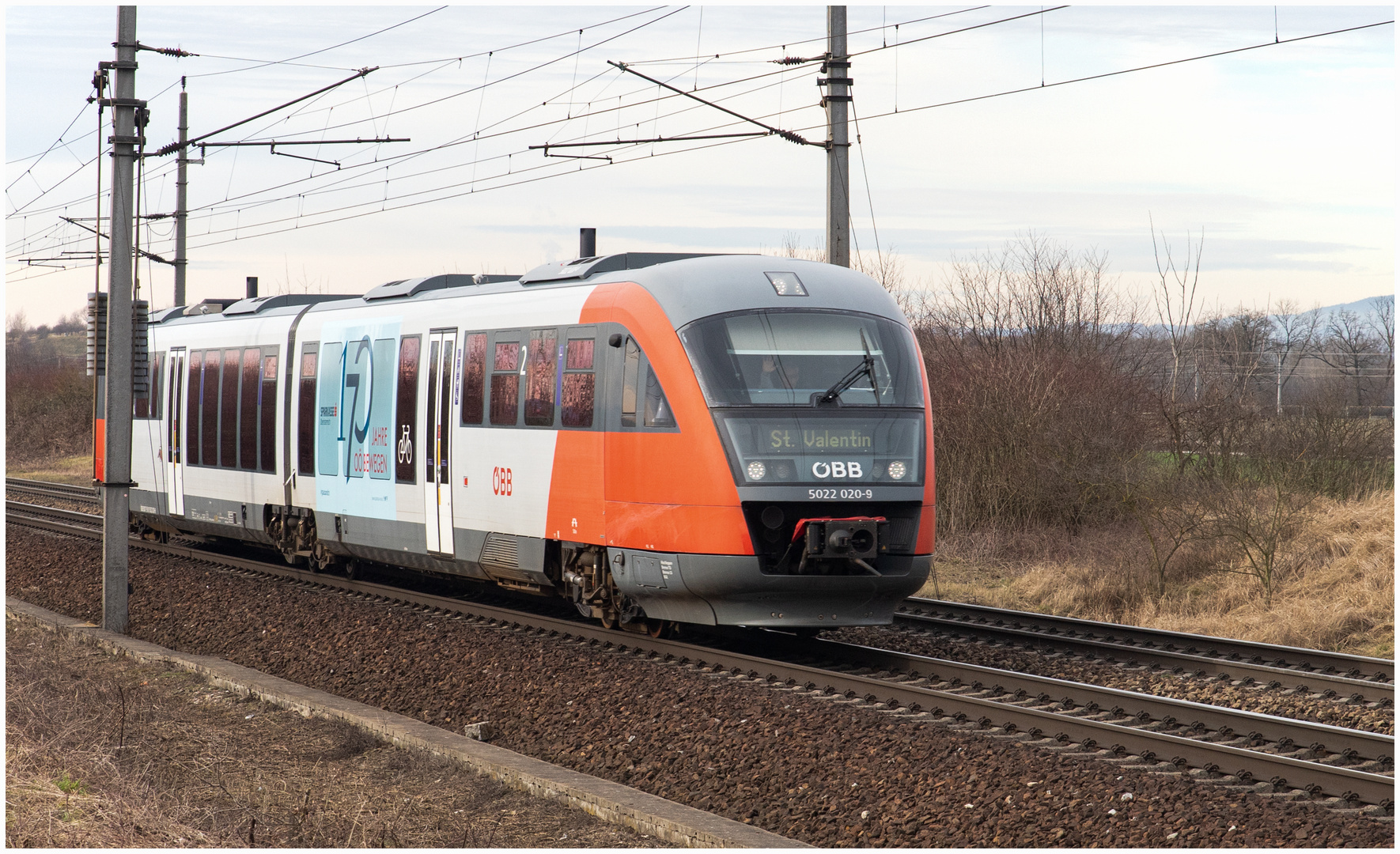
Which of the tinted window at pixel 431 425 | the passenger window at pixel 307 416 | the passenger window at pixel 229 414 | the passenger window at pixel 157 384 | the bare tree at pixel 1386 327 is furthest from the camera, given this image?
the bare tree at pixel 1386 327

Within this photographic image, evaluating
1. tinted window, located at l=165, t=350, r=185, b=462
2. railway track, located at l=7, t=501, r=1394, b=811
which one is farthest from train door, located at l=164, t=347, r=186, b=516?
railway track, located at l=7, t=501, r=1394, b=811

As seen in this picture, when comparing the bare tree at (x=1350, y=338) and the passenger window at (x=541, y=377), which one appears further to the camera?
the bare tree at (x=1350, y=338)

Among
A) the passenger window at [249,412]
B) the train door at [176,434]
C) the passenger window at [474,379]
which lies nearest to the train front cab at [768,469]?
the passenger window at [474,379]

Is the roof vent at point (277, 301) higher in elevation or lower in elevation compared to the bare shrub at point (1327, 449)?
higher

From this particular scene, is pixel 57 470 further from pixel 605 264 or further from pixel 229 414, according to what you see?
pixel 605 264

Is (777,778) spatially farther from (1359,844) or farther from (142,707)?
(142,707)

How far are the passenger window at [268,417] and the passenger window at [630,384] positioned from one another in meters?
7.69

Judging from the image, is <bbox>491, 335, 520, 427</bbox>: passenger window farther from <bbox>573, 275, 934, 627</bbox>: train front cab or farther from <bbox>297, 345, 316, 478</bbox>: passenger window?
<bbox>297, 345, 316, 478</bbox>: passenger window

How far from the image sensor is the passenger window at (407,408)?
14438mm

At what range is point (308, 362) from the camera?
1670cm

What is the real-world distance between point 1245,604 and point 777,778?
8.19 meters

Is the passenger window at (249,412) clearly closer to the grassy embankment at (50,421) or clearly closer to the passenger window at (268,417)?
the passenger window at (268,417)

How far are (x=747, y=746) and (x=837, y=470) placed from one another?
9.39ft

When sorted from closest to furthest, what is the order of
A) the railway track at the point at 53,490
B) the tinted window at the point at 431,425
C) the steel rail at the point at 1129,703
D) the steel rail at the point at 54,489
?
the steel rail at the point at 1129,703
the tinted window at the point at 431,425
the railway track at the point at 53,490
the steel rail at the point at 54,489
